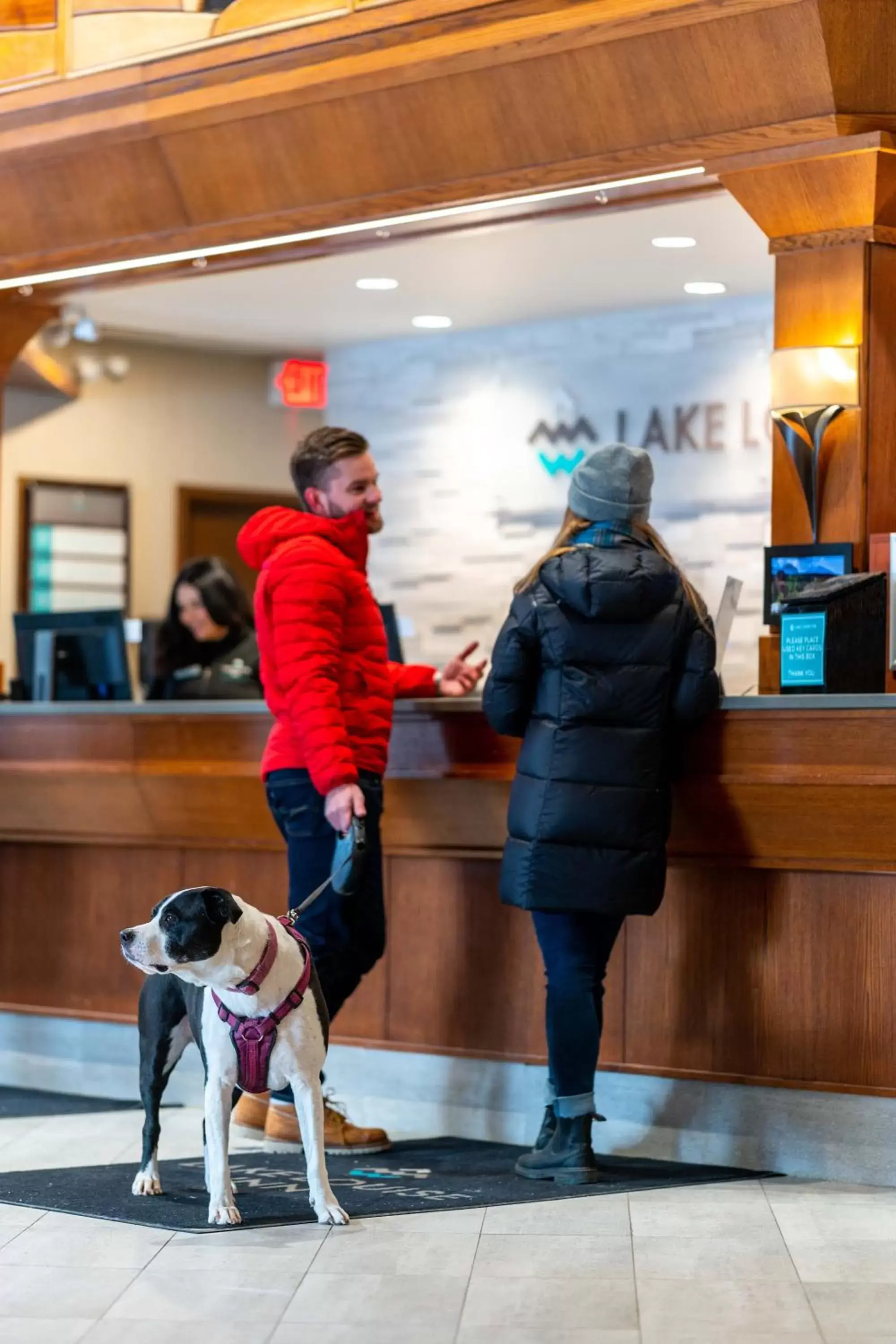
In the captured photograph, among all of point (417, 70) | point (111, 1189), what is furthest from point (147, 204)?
point (111, 1189)

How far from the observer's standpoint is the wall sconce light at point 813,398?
4.82 m

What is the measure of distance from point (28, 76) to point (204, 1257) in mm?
3994

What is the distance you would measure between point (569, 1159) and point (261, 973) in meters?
1.02

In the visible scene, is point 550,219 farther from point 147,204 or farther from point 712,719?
point 712,719

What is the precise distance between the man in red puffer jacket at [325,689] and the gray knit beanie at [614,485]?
53 cm

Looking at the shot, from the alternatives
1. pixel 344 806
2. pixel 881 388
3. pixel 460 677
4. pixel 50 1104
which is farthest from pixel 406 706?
pixel 50 1104

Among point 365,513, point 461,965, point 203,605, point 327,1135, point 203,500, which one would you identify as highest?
point 203,500

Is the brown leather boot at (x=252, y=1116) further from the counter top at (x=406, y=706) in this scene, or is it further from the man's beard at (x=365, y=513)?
the man's beard at (x=365, y=513)

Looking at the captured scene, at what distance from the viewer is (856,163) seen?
15.3 ft

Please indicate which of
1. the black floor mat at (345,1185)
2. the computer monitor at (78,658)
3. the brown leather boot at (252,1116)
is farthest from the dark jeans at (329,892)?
the computer monitor at (78,658)

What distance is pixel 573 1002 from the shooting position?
168 inches

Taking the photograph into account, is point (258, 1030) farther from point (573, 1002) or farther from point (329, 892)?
point (573, 1002)

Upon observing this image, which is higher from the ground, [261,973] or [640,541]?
[640,541]

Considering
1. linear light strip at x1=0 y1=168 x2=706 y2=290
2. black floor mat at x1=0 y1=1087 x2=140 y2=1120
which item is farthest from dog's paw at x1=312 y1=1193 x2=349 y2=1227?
linear light strip at x1=0 y1=168 x2=706 y2=290
